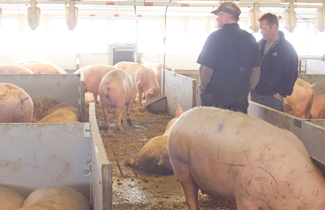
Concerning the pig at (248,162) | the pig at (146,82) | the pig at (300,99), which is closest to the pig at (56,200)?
the pig at (248,162)

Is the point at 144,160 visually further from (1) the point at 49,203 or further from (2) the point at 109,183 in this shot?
(2) the point at 109,183

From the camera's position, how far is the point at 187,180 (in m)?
2.66

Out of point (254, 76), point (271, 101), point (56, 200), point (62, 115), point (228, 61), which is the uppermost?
point (228, 61)

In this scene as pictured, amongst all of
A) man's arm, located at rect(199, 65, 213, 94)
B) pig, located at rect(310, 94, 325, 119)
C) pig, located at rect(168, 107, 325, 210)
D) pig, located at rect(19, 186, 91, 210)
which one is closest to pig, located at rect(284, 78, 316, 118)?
pig, located at rect(310, 94, 325, 119)

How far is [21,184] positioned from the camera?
2.90 meters

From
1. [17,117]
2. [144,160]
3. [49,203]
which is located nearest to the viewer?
[49,203]

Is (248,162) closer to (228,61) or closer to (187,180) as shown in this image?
(187,180)

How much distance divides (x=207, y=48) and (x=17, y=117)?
2785mm

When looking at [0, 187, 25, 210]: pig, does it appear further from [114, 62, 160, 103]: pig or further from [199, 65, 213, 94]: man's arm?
[114, 62, 160, 103]: pig

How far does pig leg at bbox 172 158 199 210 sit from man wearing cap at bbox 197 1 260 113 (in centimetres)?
75

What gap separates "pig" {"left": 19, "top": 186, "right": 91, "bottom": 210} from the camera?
2.38m

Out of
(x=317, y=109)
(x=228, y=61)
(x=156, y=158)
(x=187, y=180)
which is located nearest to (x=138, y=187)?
(x=156, y=158)

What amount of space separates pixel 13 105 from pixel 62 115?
753mm

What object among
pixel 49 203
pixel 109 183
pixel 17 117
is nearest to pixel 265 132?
pixel 109 183
